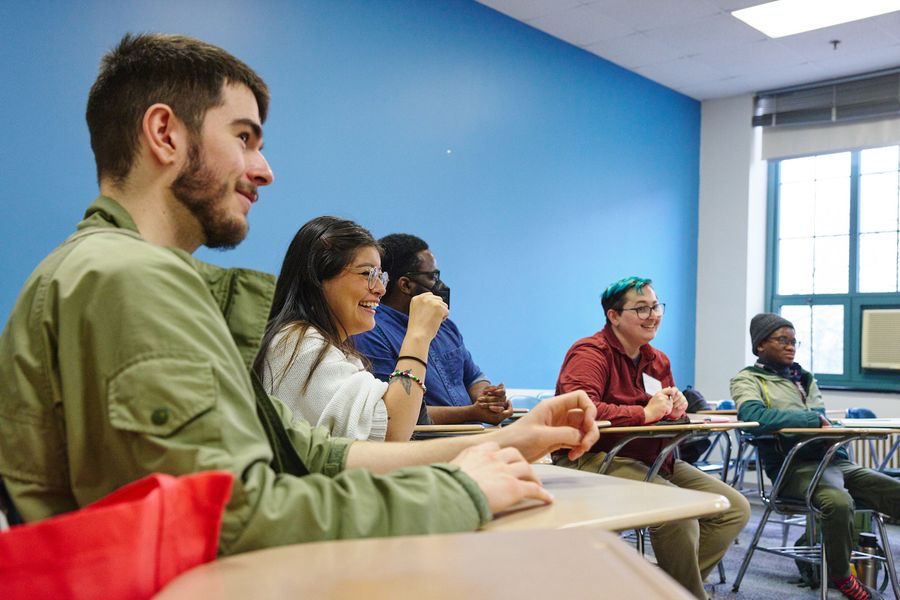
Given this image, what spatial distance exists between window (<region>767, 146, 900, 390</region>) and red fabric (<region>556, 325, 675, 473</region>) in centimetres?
416

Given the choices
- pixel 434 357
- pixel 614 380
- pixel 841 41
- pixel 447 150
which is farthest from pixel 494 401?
pixel 841 41

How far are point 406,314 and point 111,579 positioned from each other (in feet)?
8.89

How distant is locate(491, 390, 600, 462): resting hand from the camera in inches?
51.5

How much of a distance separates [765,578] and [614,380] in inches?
60.2

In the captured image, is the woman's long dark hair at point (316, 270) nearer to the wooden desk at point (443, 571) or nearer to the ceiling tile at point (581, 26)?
the wooden desk at point (443, 571)

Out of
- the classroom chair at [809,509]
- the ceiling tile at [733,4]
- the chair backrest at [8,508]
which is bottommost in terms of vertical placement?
the classroom chair at [809,509]

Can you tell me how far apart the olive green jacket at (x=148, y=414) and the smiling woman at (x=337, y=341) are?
1067 mm

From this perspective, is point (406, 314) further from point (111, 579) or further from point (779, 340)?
point (111, 579)

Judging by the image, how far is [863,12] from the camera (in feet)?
18.9

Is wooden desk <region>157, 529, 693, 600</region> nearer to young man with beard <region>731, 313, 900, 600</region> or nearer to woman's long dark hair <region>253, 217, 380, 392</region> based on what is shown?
woman's long dark hair <region>253, 217, 380, 392</region>

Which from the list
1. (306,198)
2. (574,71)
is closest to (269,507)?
(306,198)

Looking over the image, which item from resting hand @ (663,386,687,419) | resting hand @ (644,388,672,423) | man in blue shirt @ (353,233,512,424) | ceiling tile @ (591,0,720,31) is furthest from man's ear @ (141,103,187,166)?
ceiling tile @ (591,0,720,31)

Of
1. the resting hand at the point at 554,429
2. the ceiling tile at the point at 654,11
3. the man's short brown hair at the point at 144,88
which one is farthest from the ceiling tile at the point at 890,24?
the man's short brown hair at the point at 144,88

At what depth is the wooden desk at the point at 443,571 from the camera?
59 centimetres
